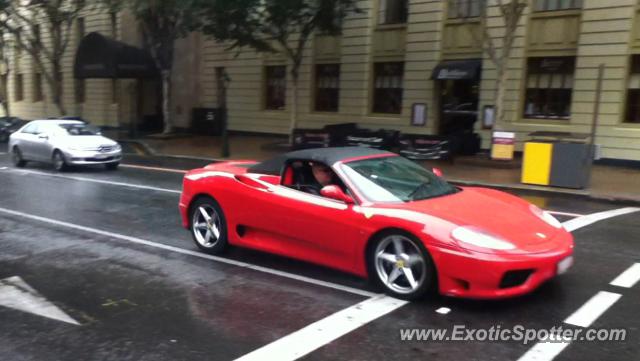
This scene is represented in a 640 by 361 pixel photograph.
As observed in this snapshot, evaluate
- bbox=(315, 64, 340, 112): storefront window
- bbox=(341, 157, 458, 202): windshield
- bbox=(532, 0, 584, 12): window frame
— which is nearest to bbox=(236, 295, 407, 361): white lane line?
bbox=(341, 157, 458, 202): windshield

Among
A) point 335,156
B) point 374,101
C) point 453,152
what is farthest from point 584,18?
point 335,156

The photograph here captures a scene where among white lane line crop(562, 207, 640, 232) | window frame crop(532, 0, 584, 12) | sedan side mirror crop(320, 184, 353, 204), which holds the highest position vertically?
window frame crop(532, 0, 584, 12)

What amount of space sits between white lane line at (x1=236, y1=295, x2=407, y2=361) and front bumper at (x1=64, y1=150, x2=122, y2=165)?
1315 centimetres

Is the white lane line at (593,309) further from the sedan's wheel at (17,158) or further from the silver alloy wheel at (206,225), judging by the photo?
the sedan's wheel at (17,158)

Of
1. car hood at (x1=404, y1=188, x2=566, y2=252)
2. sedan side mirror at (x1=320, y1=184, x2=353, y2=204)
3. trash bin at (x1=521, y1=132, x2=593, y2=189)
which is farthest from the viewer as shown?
trash bin at (x1=521, y1=132, x2=593, y2=189)

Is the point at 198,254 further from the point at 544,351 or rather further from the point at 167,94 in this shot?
the point at 167,94

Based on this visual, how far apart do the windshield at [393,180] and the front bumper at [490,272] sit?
93cm

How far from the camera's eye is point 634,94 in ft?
56.4

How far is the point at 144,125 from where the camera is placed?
1297 inches

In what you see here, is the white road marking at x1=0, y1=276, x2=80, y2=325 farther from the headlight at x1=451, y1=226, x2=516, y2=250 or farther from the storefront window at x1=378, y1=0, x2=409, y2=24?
the storefront window at x1=378, y1=0, x2=409, y2=24

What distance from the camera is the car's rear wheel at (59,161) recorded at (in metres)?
16.2

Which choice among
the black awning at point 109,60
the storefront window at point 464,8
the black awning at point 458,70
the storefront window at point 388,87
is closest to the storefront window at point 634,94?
the black awning at point 458,70

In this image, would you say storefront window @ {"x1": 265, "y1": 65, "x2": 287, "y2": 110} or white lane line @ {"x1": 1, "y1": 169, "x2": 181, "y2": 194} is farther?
storefront window @ {"x1": 265, "y1": 65, "x2": 287, "y2": 110}

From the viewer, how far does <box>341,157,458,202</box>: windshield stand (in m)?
5.66
